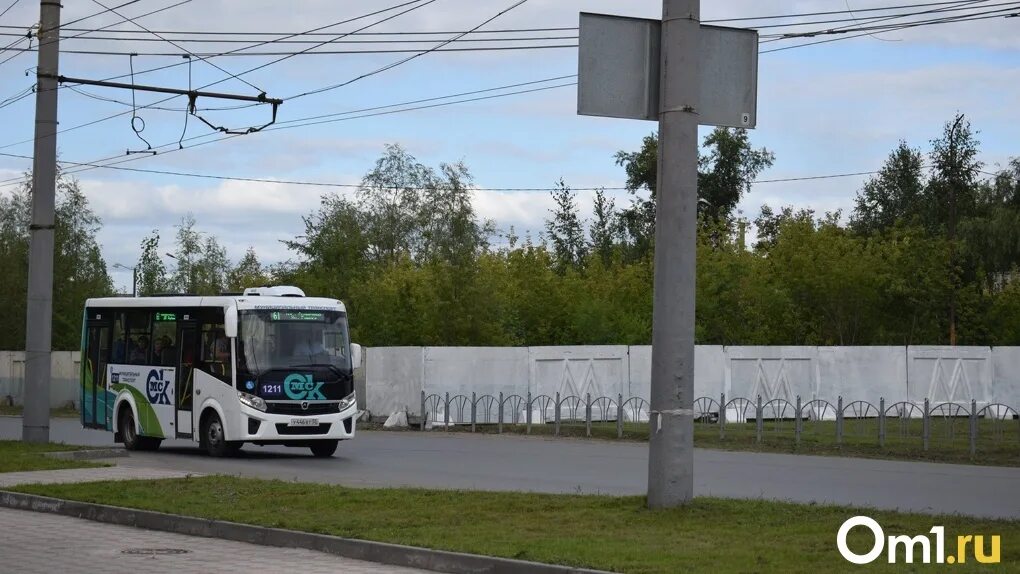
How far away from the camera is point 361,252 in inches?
2908

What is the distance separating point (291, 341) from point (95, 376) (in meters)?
6.09

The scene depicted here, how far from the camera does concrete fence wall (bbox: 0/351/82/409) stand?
57.5m

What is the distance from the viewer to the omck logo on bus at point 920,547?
35.5ft

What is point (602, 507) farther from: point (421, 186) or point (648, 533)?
point (421, 186)

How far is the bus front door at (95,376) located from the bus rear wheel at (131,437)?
498mm

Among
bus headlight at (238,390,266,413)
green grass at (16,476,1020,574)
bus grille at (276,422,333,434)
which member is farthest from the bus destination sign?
green grass at (16,476,1020,574)

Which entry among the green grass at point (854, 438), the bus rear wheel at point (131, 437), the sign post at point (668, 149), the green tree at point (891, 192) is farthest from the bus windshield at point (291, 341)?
the green tree at point (891, 192)

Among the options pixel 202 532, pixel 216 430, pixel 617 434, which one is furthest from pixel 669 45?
pixel 617 434

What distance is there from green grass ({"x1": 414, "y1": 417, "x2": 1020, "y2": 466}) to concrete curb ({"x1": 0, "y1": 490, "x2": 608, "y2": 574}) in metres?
16.1

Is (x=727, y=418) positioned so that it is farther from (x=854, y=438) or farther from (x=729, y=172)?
(x=729, y=172)

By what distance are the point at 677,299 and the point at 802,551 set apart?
11.7 ft

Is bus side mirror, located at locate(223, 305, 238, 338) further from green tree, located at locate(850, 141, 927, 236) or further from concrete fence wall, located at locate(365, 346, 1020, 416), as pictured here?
green tree, located at locate(850, 141, 927, 236)

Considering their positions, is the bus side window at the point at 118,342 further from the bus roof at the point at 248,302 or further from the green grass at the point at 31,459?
the green grass at the point at 31,459

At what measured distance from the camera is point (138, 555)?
12617 millimetres
